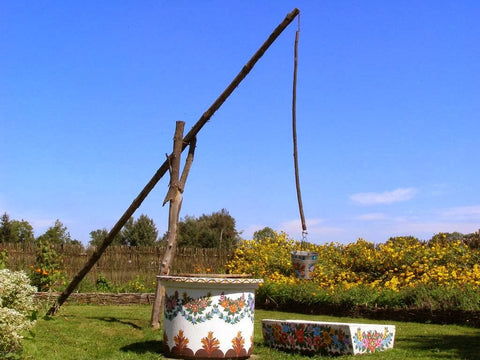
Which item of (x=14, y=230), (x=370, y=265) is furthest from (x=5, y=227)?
(x=370, y=265)

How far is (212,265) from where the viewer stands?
65.1 ft

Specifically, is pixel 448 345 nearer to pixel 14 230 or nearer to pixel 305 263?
pixel 305 263

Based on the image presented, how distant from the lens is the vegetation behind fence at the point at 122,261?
17.9 meters

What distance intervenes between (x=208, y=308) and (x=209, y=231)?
31.0m

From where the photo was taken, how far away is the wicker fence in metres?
17.9

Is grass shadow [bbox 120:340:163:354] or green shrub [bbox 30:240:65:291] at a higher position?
green shrub [bbox 30:240:65:291]

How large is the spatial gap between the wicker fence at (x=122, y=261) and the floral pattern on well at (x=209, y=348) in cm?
1099

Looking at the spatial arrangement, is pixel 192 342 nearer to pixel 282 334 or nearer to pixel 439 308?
pixel 282 334

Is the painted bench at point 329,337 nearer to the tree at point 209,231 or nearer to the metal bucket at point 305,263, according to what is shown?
the metal bucket at point 305,263

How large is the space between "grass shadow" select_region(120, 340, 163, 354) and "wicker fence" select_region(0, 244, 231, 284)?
9.39 m

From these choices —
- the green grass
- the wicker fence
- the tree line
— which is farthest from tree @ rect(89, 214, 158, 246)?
the green grass

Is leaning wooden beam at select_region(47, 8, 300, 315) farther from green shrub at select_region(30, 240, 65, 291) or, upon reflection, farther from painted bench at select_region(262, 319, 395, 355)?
green shrub at select_region(30, 240, 65, 291)

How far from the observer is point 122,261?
61.2 feet

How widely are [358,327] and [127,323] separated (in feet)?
15.5
